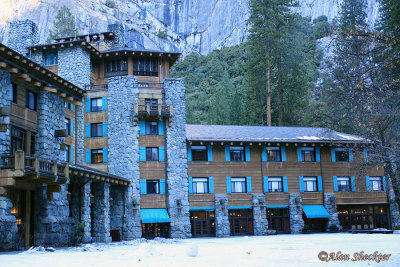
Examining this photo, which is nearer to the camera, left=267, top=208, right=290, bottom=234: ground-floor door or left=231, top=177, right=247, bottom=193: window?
left=231, top=177, right=247, bottom=193: window

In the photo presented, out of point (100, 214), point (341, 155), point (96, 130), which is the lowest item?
point (100, 214)

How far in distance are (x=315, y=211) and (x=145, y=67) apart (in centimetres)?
2022

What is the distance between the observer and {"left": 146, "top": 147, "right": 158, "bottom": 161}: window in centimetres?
4075

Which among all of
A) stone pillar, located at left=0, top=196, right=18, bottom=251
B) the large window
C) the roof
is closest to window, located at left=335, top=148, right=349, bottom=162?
the roof

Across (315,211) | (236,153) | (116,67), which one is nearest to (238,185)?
(236,153)

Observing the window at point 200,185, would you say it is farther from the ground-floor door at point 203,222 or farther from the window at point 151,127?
the window at point 151,127

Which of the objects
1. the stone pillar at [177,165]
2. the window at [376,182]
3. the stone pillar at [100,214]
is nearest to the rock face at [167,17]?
the stone pillar at [177,165]

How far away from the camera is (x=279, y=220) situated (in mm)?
42781

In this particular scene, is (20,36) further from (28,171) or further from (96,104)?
(28,171)

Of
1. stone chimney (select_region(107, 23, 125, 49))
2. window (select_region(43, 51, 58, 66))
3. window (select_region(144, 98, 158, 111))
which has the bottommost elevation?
window (select_region(144, 98, 158, 111))

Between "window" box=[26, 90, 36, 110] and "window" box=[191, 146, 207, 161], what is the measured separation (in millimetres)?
19064

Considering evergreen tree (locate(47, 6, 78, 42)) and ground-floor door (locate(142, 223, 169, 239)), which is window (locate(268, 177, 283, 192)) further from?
evergreen tree (locate(47, 6, 78, 42))

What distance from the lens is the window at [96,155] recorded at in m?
41.6

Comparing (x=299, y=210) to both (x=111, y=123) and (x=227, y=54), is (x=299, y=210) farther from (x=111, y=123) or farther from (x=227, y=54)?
(x=227, y=54)
